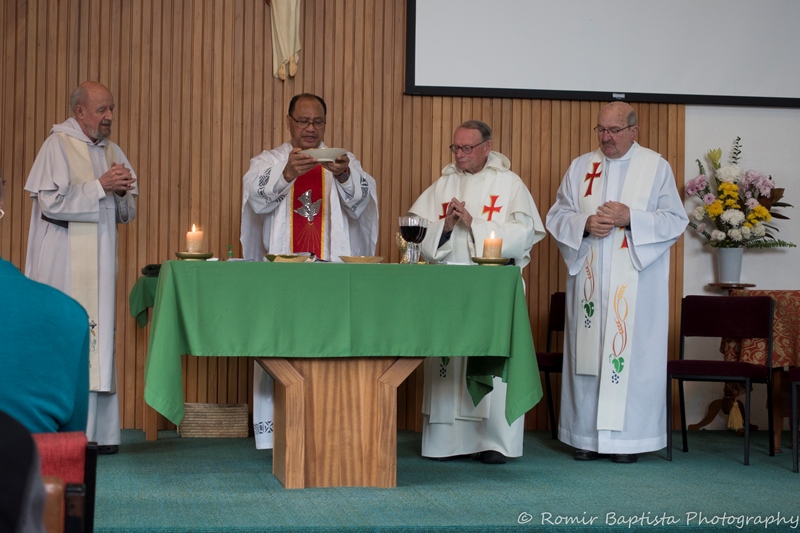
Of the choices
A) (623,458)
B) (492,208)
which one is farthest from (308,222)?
(623,458)

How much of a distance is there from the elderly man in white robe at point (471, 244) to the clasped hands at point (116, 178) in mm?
1689

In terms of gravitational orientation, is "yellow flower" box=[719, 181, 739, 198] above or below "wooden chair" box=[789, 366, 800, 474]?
above

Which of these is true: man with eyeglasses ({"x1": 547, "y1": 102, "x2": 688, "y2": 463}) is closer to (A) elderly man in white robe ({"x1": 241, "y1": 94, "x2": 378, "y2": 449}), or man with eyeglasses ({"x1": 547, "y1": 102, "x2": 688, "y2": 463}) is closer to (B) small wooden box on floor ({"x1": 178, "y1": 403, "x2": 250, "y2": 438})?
(A) elderly man in white robe ({"x1": 241, "y1": 94, "x2": 378, "y2": 449})

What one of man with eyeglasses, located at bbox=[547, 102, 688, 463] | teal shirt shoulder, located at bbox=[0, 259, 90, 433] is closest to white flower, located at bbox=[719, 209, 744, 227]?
man with eyeglasses, located at bbox=[547, 102, 688, 463]

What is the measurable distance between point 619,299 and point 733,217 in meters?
1.63

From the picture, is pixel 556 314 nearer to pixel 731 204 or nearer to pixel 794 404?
pixel 731 204

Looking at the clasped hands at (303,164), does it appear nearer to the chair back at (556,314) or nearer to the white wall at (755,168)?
the chair back at (556,314)

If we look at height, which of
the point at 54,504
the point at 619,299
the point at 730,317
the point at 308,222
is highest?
the point at 308,222

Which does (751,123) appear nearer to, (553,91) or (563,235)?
(553,91)

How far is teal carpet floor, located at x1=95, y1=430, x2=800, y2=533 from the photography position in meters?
3.60

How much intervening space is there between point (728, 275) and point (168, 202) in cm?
404

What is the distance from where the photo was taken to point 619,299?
543 cm

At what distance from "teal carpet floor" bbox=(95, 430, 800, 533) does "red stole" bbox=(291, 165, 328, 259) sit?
4.06ft

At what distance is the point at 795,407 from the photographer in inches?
204
